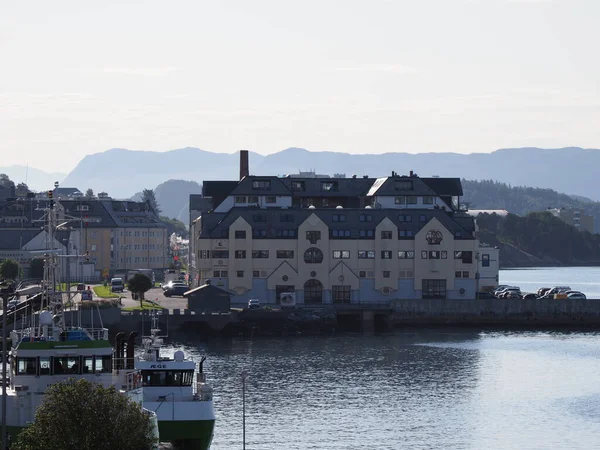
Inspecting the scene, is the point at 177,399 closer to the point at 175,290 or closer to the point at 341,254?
the point at 341,254

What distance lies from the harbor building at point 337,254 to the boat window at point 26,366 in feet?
293

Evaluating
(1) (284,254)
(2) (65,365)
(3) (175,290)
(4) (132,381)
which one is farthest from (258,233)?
(2) (65,365)

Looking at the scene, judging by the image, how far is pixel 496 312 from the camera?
141 m

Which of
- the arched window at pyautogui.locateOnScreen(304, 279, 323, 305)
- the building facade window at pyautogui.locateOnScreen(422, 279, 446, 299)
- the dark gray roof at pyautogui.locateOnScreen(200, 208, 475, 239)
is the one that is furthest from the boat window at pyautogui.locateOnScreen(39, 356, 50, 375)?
the building facade window at pyautogui.locateOnScreen(422, 279, 446, 299)

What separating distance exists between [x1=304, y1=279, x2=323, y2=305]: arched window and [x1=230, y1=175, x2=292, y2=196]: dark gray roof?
1317 cm

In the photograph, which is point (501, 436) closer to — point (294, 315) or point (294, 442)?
point (294, 442)

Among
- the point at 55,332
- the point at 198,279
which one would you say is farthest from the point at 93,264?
the point at 55,332

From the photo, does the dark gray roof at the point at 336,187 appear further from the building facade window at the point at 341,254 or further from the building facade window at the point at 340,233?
the building facade window at the point at 341,254

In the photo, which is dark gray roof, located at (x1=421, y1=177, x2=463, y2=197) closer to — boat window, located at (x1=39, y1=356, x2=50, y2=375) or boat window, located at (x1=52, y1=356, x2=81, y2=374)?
boat window, located at (x1=52, y1=356, x2=81, y2=374)

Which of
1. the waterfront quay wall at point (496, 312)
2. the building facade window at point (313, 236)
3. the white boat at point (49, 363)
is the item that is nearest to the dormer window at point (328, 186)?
the building facade window at point (313, 236)

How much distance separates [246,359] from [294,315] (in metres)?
27.4

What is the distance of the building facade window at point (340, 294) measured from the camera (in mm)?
146750

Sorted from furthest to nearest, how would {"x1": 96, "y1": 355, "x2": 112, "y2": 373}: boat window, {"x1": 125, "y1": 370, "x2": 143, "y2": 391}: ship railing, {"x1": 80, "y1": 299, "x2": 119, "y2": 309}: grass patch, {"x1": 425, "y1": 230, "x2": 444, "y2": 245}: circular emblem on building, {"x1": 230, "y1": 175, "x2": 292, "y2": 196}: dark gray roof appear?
{"x1": 230, "y1": 175, "x2": 292, "y2": 196}: dark gray roof, {"x1": 425, "y1": 230, "x2": 444, "y2": 245}: circular emblem on building, {"x1": 80, "y1": 299, "x2": 119, "y2": 309}: grass patch, {"x1": 125, "y1": 370, "x2": 143, "y2": 391}: ship railing, {"x1": 96, "y1": 355, "x2": 112, "y2": 373}: boat window

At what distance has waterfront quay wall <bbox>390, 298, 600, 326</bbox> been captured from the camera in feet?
458
